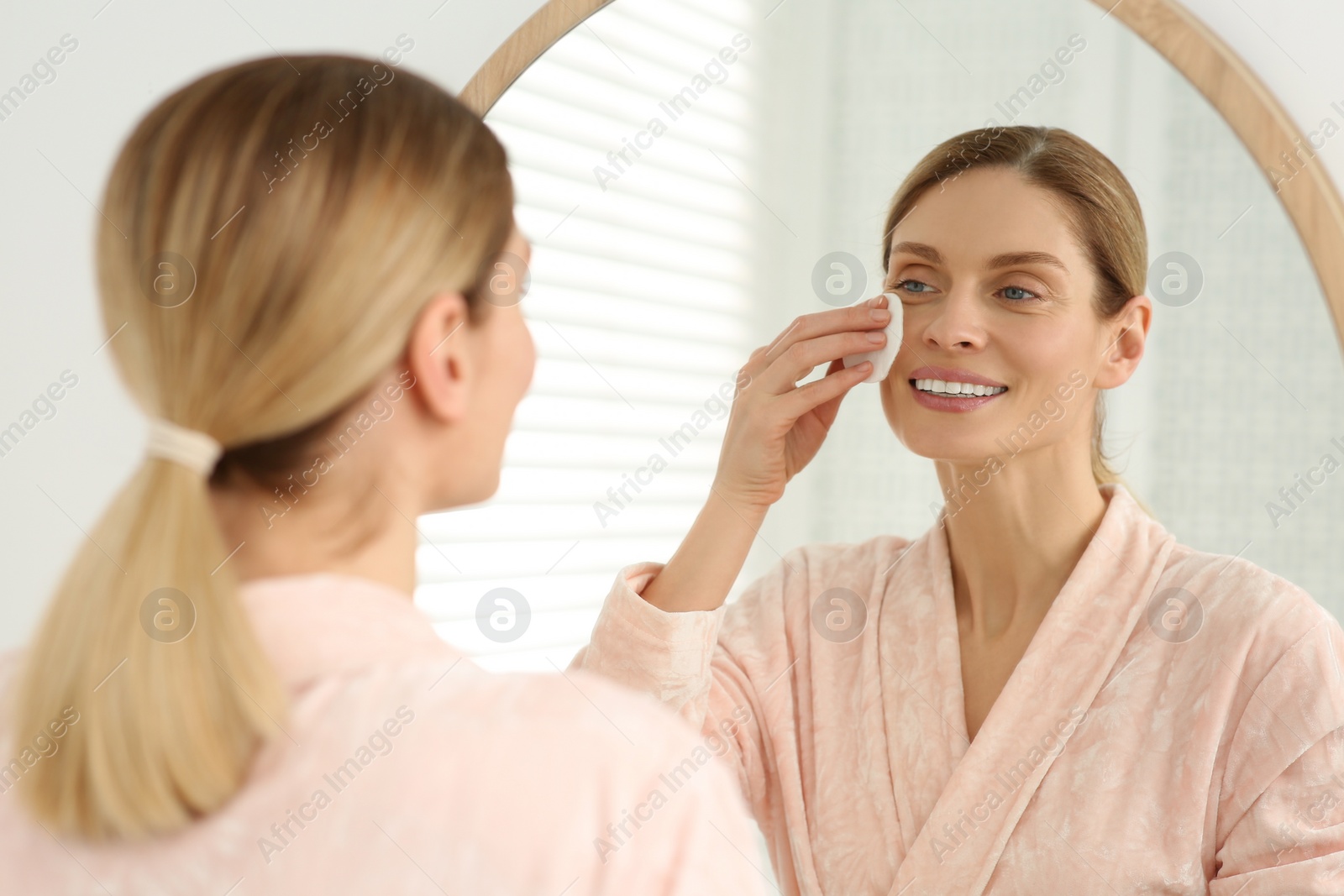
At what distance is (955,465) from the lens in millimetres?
916

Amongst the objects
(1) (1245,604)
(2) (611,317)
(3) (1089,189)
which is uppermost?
(3) (1089,189)

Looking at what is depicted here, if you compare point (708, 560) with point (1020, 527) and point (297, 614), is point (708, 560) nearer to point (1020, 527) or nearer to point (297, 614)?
point (1020, 527)

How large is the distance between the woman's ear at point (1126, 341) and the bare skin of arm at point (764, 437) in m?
0.17

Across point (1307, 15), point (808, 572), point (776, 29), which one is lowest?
point (808, 572)

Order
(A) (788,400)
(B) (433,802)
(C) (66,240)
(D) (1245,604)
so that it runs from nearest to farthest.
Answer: (B) (433,802)
(D) (1245,604)
(A) (788,400)
(C) (66,240)

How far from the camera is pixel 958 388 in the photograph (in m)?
0.87

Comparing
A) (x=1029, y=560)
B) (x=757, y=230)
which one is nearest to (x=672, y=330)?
(x=757, y=230)

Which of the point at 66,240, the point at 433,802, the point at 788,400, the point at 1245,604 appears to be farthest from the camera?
the point at 66,240

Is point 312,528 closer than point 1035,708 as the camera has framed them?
Yes

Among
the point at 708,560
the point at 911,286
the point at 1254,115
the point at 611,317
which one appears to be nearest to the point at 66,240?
the point at 611,317

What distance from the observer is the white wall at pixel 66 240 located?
96cm

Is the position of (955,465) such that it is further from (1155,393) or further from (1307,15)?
(1307,15)

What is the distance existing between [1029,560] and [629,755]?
583mm

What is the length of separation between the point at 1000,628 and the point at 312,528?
0.61m
